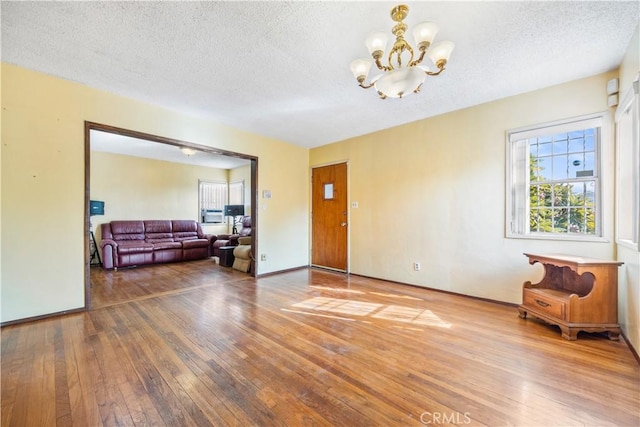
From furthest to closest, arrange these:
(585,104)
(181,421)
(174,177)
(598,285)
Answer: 1. (174,177)
2. (585,104)
3. (598,285)
4. (181,421)

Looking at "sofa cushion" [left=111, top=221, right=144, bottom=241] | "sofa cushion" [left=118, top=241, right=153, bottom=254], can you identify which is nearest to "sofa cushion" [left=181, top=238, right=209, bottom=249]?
"sofa cushion" [left=118, top=241, right=153, bottom=254]

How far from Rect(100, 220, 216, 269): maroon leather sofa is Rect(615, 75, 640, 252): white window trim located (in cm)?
678

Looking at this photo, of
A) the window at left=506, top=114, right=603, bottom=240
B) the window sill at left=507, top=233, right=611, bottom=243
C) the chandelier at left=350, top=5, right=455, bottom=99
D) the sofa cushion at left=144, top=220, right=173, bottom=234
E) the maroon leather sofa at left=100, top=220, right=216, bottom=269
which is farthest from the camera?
the sofa cushion at left=144, top=220, right=173, bottom=234

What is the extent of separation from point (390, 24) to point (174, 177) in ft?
22.0

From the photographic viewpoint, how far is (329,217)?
203 inches

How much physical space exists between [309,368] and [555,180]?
3.25 meters

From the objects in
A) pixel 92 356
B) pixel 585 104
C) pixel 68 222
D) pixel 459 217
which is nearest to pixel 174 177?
pixel 68 222

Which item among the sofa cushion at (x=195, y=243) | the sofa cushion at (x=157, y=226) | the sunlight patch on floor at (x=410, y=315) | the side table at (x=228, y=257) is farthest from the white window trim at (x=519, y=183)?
the sofa cushion at (x=157, y=226)

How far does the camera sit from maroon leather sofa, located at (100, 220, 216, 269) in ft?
16.9

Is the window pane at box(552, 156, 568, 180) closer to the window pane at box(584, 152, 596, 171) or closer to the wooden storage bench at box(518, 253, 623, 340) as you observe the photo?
the window pane at box(584, 152, 596, 171)

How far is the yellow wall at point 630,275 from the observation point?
195cm

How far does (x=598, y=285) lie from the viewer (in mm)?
2254

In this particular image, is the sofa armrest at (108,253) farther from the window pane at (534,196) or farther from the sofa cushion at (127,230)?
the window pane at (534,196)

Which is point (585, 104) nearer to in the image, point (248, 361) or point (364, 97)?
point (364, 97)
